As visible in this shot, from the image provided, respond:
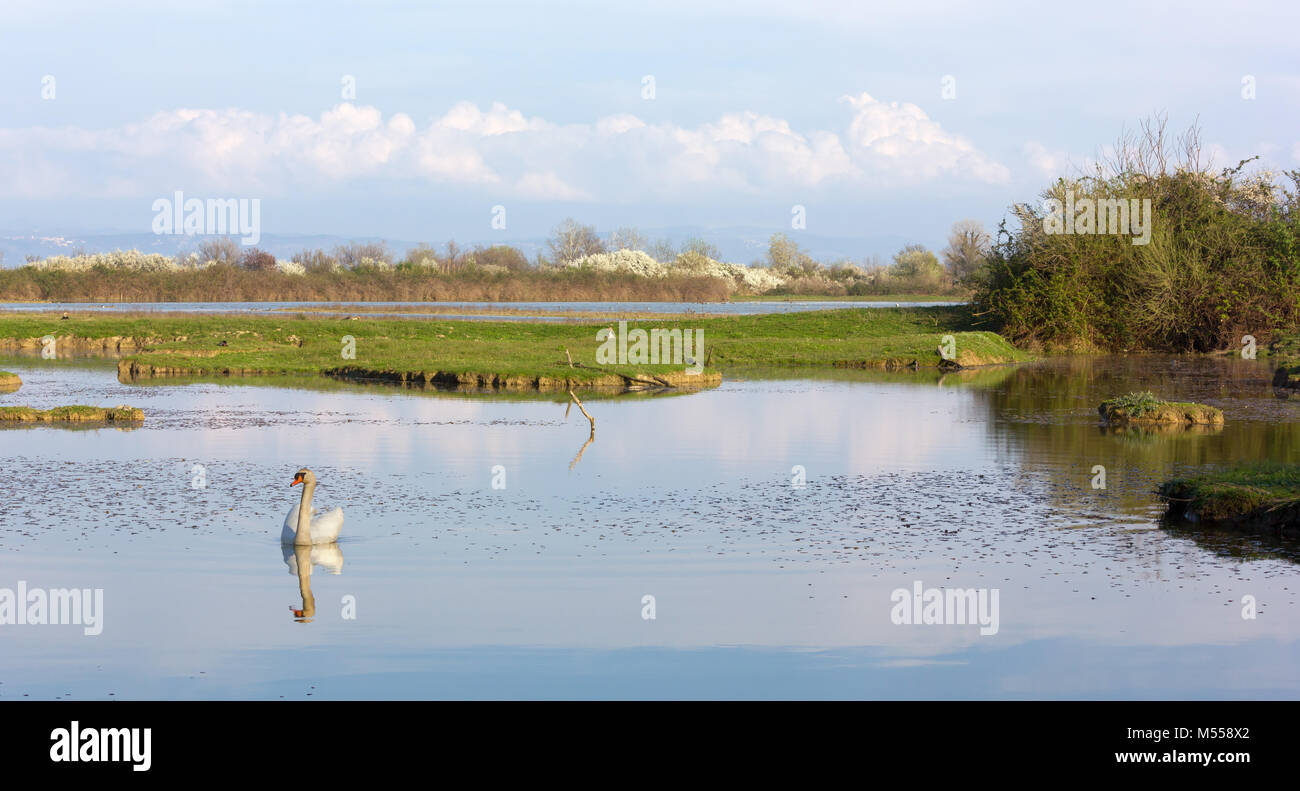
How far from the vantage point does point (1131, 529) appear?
13.5 m

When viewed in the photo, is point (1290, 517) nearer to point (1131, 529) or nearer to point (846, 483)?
point (1131, 529)

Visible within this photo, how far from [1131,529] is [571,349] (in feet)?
89.7

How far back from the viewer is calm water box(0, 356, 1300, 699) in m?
8.76

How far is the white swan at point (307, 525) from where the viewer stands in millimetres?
12320

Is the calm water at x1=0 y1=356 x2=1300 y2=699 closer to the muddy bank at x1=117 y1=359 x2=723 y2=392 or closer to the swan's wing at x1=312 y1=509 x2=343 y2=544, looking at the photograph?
the swan's wing at x1=312 y1=509 x2=343 y2=544

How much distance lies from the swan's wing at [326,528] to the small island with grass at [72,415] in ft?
38.6

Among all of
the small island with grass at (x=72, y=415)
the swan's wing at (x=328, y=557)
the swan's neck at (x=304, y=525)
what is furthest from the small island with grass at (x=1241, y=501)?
the small island with grass at (x=72, y=415)

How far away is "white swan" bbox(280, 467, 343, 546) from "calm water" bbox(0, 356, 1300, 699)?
0.77ft

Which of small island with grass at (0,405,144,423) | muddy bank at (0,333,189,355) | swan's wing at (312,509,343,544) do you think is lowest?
swan's wing at (312,509,343,544)

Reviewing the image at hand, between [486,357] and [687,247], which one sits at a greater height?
[687,247]

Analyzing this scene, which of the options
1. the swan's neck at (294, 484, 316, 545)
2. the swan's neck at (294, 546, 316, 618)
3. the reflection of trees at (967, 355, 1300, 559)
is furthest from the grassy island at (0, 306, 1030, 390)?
the swan's neck at (294, 546, 316, 618)

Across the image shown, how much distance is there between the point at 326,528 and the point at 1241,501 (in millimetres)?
9219
